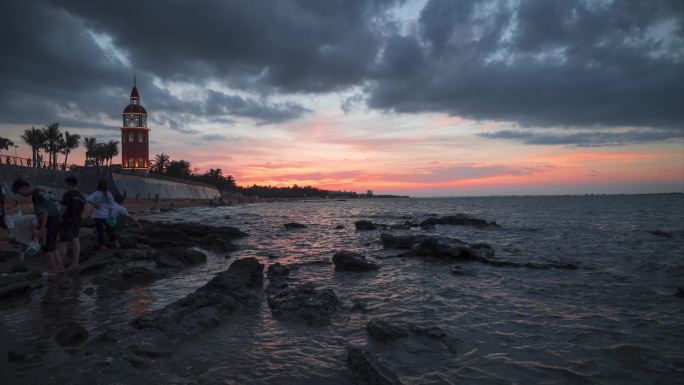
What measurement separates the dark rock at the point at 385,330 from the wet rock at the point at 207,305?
112 inches

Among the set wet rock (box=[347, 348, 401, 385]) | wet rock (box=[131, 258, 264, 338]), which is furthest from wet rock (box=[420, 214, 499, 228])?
wet rock (box=[347, 348, 401, 385])

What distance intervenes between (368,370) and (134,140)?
366ft

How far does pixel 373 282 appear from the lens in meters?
10.6

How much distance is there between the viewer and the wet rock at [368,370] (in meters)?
4.47

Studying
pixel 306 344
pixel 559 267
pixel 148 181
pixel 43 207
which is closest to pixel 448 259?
pixel 559 267

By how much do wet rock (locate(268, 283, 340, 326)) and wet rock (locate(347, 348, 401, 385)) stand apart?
6.29 ft

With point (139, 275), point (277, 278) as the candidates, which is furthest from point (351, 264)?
point (139, 275)

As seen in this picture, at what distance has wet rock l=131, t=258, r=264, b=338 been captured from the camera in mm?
6015

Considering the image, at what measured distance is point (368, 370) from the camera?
4645 mm

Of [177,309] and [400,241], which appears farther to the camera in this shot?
[400,241]

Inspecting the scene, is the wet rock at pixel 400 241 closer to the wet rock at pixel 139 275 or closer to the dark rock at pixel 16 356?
the wet rock at pixel 139 275

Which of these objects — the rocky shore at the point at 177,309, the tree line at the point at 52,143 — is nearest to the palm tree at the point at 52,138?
the tree line at the point at 52,143

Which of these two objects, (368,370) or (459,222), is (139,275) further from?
(459,222)

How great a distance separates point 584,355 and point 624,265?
401 inches
